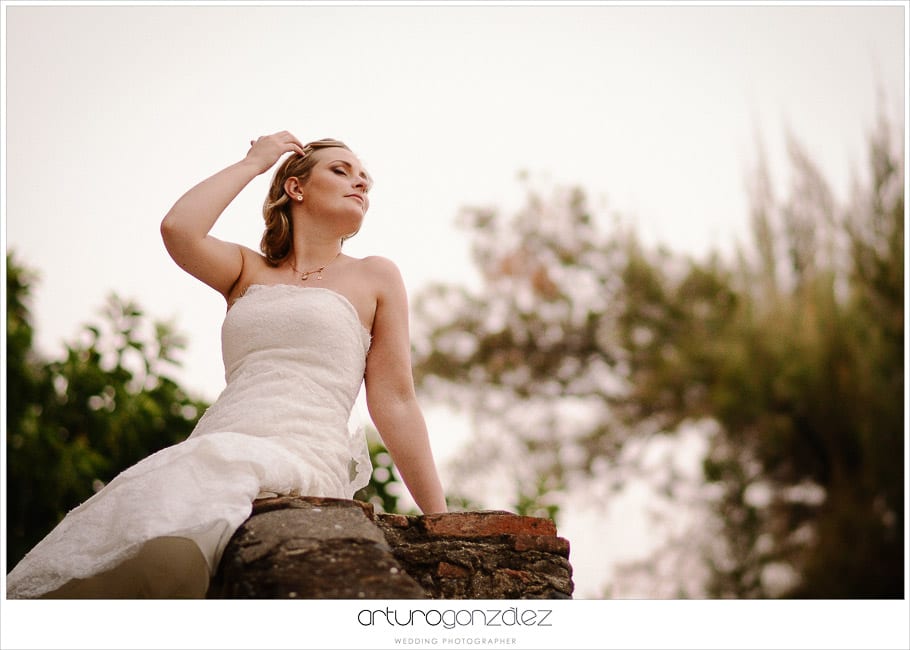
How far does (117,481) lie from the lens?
193 cm

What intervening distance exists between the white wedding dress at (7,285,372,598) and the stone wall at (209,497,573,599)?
0.09 m

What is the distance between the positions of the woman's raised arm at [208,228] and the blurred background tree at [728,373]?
4.07 m

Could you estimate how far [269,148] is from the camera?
98.6 inches

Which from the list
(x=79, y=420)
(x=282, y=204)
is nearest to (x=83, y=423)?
(x=79, y=420)

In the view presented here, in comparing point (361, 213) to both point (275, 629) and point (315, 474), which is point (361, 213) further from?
point (275, 629)

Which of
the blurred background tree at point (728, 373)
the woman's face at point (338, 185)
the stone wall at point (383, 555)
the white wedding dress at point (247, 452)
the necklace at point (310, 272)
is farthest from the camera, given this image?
the blurred background tree at point (728, 373)

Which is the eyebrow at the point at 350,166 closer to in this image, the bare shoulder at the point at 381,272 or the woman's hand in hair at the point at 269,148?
the woman's hand in hair at the point at 269,148

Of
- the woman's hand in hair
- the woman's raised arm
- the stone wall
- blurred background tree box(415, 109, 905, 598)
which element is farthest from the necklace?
blurred background tree box(415, 109, 905, 598)

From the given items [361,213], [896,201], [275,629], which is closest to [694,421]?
[896,201]

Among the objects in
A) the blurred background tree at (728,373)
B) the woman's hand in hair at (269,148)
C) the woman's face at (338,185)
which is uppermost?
the woman's hand in hair at (269,148)

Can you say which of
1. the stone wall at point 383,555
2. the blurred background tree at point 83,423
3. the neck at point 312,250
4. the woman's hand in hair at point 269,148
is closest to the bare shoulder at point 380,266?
the neck at point 312,250

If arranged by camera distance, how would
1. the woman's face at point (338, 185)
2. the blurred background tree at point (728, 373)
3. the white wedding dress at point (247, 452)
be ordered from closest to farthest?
the white wedding dress at point (247, 452) < the woman's face at point (338, 185) < the blurred background tree at point (728, 373)

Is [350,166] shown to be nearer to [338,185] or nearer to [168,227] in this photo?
[338,185]

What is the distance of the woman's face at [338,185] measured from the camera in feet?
8.23
